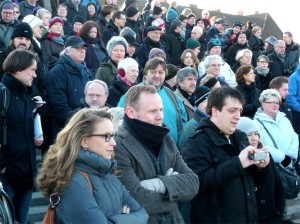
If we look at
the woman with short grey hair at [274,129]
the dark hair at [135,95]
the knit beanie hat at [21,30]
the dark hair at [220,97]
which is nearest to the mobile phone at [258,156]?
the dark hair at [220,97]

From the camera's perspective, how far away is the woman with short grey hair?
618 cm

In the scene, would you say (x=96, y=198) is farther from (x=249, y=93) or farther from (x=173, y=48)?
(x=173, y=48)

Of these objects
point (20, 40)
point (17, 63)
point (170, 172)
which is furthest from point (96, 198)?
point (20, 40)

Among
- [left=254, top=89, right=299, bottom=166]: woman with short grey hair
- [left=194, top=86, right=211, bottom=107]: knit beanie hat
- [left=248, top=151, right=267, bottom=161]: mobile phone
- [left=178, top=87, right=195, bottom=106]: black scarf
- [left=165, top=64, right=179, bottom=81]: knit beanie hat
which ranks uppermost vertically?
[left=165, top=64, right=179, bottom=81]: knit beanie hat

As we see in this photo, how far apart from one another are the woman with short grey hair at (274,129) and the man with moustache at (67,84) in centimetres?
225

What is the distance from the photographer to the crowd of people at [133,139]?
10.6 feet

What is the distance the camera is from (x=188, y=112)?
20.1 feet

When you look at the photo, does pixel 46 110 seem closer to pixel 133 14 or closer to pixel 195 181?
pixel 195 181

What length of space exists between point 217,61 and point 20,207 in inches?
165

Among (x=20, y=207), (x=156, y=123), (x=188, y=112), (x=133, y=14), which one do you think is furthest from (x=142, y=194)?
(x=133, y=14)

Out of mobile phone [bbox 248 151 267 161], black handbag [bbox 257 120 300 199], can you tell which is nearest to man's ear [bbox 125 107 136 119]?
mobile phone [bbox 248 151 267 161]

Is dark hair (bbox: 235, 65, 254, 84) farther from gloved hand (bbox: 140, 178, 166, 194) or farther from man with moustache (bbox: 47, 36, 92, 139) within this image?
gloved hand (bbox: 140, 178, 166, 194)

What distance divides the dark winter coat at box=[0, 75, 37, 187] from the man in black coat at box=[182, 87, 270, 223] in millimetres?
1671

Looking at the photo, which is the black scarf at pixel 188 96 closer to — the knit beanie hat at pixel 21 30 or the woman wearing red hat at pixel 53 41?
the knit beanie hat at pixel 21 30
